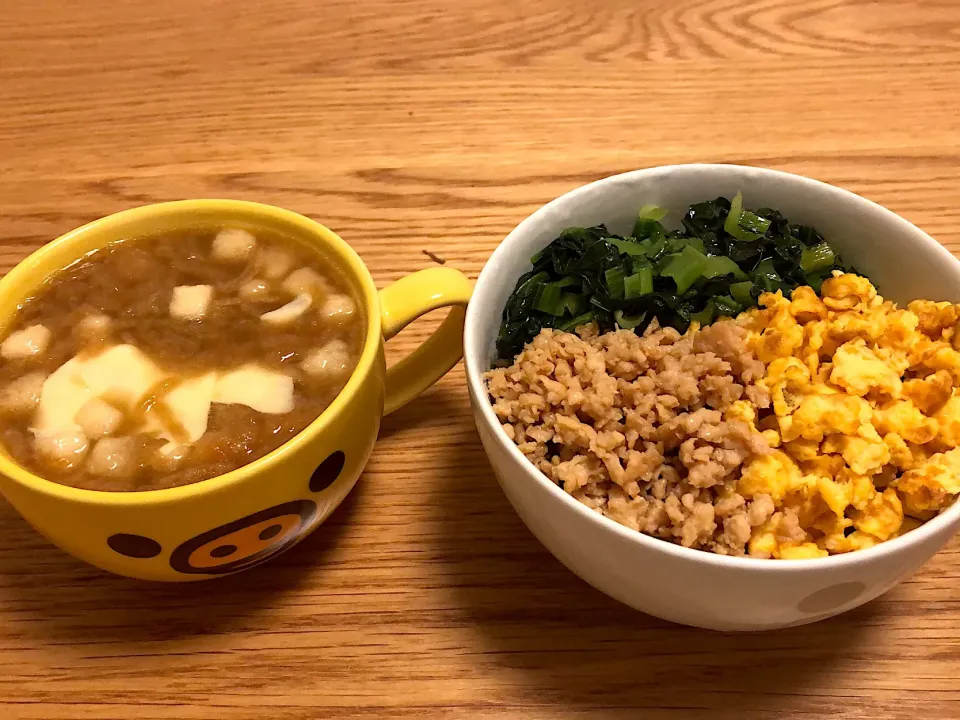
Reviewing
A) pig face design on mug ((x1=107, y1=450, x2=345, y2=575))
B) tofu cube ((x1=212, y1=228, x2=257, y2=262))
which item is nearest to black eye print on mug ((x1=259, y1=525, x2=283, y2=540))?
pig face design on mug ((x1=107, y1=450, x2=345, y2=575))

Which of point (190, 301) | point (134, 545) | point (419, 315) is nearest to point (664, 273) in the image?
point (419, 315)

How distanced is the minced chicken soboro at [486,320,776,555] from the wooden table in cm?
17

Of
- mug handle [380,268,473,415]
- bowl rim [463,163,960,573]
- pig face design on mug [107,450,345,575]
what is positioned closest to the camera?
bowl rim [463,163,960,573]

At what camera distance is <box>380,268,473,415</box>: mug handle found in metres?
1.05

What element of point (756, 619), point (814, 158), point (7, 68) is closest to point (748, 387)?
point (756, 619)

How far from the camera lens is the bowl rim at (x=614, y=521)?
790mm

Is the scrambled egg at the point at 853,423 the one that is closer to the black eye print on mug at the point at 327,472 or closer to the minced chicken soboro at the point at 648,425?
the minced chicken soboro at the point at 648,425

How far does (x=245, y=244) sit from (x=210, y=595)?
0.46 meters

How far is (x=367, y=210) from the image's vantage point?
1.55 meters

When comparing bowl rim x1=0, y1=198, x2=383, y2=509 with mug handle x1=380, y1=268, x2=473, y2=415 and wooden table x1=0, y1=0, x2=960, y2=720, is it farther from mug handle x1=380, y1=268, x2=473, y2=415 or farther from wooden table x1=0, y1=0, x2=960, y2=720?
wooden table x1=0, y1=0, x2=960, y2=720

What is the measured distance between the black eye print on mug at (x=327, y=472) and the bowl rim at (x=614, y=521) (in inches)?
6.4

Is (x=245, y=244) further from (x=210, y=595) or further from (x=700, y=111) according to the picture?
(x=700, y=111)

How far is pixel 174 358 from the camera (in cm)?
102

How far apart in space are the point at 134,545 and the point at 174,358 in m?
0.23
